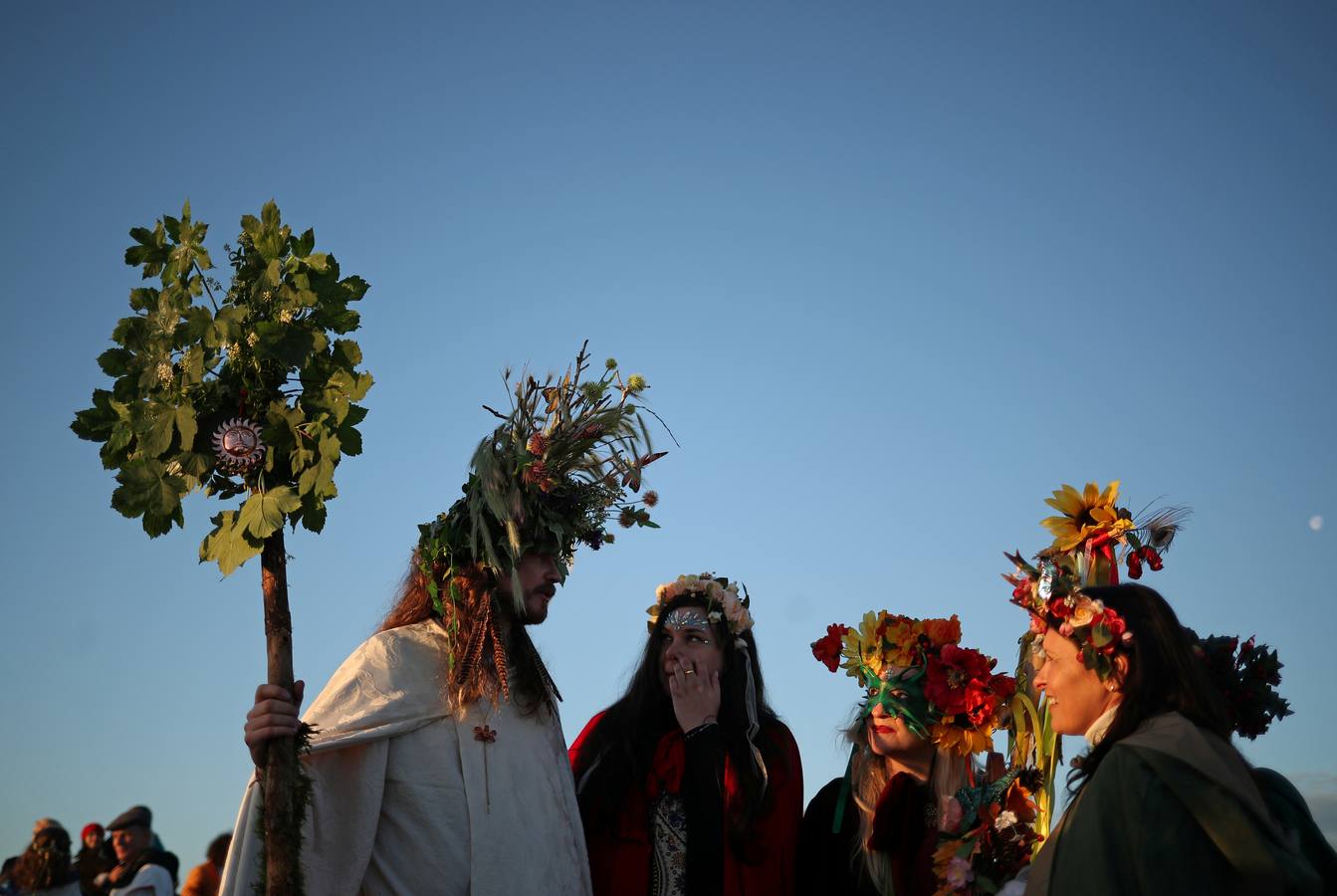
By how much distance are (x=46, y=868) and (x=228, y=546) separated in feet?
18.1

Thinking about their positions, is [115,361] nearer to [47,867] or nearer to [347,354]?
[347,354]

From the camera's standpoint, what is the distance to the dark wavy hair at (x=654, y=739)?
6457 millimetres

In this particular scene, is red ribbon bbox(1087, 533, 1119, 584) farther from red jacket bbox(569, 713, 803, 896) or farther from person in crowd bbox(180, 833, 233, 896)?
person in crowd bbox(180, 833, 233, 896)

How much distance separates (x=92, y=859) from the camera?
382 inches

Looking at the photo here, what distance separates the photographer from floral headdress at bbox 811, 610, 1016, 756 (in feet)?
19.6

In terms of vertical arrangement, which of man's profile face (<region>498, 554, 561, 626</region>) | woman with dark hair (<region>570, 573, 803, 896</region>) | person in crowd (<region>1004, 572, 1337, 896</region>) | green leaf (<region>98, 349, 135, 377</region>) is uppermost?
green leaf (<region>98, 349, 135, 377</region>)

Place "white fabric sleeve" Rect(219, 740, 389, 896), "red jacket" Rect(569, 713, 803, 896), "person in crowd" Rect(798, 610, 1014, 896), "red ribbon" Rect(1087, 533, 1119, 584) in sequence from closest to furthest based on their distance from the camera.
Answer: "white fabric sleeve" Rect(219, 740, 389, 896) < "red ribbon" Rect(1087, 533, 1119, 584) < "person in crowd" Rect(798, 610, 1014, 896) < "red jacket" Rect(569, 713, 803, 896)

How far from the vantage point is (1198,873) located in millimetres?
3625

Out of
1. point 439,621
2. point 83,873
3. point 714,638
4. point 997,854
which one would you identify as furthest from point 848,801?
point 83,873

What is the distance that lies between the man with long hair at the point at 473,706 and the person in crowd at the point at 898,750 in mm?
1469

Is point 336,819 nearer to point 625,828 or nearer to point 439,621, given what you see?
point 439,621

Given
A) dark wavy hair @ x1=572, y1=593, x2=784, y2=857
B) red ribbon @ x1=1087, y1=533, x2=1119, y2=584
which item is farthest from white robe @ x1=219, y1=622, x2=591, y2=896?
red ribbon @ x1=1087, y1=533, x2=1119, y2=584

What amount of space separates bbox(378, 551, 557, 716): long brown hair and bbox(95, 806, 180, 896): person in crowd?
12.6 feet

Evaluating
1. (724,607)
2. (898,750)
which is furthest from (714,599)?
(898,750)
